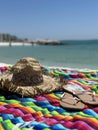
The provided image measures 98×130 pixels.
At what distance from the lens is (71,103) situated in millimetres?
2465

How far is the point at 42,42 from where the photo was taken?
46.3 meters

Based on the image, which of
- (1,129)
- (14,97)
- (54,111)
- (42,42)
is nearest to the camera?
(1,129)

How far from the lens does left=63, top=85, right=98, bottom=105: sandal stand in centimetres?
252

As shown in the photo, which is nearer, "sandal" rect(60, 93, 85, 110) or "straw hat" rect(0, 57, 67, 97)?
"sandal" rect(60, 93, 85, 110)

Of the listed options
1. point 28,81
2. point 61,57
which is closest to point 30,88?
point 28,81

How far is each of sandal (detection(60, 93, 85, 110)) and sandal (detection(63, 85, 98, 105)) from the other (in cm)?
5

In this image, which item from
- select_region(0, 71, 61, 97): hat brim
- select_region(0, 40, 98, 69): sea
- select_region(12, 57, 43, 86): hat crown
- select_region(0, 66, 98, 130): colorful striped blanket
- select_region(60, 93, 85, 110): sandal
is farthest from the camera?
select_region(0, 40, 98, 69): sea

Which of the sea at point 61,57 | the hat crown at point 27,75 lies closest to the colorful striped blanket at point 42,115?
the hat crown at point 27,75

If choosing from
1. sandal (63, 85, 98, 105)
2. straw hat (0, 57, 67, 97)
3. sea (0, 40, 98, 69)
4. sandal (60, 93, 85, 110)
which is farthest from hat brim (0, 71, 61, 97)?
sea (0, 40, 98, 69)

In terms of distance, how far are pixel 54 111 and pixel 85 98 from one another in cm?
34

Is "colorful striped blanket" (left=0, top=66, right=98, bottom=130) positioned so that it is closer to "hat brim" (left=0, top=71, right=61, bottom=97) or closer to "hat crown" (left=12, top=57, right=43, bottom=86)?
"hat brim" (left=0, top=71, right=61, bottom=97)

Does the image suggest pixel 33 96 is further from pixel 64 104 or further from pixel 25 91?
pixel 64 104

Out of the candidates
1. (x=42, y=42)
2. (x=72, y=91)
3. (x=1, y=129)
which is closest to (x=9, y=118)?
(x=1, y=129)

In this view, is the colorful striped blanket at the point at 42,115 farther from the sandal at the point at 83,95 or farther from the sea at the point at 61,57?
the sea at the point at 61,57
